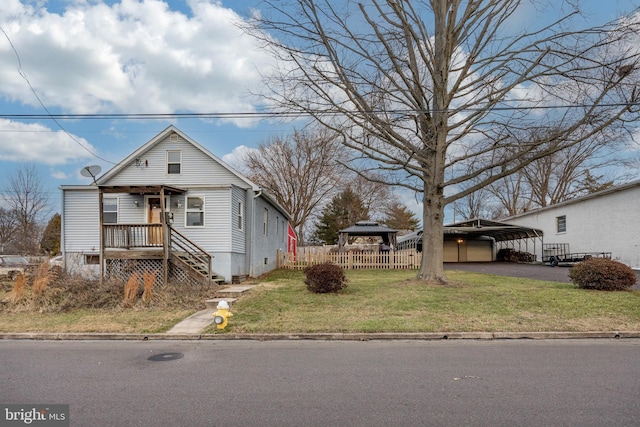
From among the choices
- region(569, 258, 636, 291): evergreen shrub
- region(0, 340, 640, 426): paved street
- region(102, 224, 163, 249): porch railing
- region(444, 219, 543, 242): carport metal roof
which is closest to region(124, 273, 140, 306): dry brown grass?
region(0, 340, 640, 426): paved street

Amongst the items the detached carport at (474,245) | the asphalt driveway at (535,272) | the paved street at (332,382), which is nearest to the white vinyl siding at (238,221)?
the paved street at (332,382)

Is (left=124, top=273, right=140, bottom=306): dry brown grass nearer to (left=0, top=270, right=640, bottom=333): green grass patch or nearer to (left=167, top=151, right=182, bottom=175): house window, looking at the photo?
Result: (left=0, top=270, right=640, bottom=333): green grass patch

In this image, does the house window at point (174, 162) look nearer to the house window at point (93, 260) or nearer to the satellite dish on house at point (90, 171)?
the satellite dish on house at point (90, 171)

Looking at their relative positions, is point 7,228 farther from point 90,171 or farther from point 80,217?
point 90,171

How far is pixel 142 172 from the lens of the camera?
18.3 meters

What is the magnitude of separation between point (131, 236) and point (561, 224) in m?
26.1

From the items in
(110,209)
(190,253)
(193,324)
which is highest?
(110,209)

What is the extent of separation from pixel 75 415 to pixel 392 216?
168 feet

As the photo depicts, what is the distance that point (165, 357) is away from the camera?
656cm

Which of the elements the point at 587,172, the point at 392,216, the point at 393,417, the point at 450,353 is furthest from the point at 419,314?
the point at 392,216

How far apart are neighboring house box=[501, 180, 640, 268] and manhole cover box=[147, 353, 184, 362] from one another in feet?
70.2

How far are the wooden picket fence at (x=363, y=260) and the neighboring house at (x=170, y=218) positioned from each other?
501 cm

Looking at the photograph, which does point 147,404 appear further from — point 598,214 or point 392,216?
point 392,216

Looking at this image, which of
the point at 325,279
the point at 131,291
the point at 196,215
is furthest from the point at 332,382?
the point at 196,215
